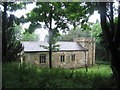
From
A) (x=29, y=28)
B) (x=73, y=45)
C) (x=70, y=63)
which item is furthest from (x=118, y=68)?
(x=73, y=45)

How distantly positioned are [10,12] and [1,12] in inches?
42.2

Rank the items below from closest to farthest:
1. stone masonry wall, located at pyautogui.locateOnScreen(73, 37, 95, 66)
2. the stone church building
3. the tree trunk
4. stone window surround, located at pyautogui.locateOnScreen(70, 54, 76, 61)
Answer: the tree trunk, the stone church building, stone window surround, located at pyautogui.locateOnScreen(70, 54, 76, 61), stone masonry wall, located at pyautogui.locateOnScreen(73, 37, 95, 66)

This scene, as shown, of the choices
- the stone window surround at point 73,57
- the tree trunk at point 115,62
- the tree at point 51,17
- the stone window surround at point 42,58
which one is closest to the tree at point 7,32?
the tree at point 51,17

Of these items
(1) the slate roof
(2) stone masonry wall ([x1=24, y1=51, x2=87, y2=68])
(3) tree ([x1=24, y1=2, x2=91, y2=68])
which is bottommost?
(2) stone masonry wall ([x1=24, y1=51, x2=87, y2=68])

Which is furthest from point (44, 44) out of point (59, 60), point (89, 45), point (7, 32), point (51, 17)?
point (7, 32)

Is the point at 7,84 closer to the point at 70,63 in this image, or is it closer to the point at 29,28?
the point at 29,28

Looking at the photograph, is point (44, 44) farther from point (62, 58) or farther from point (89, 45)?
point (89, 45)

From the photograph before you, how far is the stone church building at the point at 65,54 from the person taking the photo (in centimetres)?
2168

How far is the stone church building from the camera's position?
71.1 ft

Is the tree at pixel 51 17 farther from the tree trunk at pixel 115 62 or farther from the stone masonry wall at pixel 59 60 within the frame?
the stone masonry wall at pixel 59 60

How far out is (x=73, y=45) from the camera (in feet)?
92.8

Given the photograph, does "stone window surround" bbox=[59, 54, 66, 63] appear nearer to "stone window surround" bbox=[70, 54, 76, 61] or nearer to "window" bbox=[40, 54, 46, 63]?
"stone window surround" bbox=[70, 54, 76, 61]

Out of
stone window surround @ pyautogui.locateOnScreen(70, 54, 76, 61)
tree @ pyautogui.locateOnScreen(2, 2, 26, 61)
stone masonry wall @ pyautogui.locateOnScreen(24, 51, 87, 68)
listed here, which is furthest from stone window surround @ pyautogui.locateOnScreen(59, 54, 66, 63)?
tree @ pyautogui.locateOnScreen(2, 2, 26, 61)

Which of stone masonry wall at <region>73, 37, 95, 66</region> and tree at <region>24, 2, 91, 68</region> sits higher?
tree at <region>24, 2, 91, 68</region>
